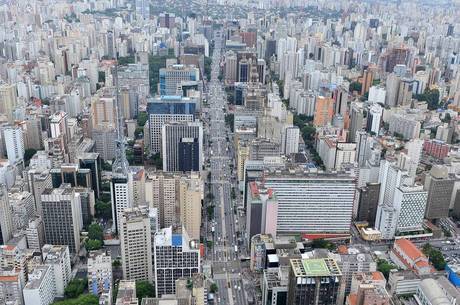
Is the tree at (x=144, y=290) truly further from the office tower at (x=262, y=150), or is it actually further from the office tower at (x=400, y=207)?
the office tower at (x=400, y=207)

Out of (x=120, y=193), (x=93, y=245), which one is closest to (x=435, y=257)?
(x=120, y=193)

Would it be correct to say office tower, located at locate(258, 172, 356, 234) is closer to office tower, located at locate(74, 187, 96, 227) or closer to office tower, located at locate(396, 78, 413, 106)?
office tower, located at locate(74, 187, 96, 227)

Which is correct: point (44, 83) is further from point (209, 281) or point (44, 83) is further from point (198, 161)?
point (209, 281)

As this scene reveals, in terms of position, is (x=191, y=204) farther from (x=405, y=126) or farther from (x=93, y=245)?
(x=405, y=126)

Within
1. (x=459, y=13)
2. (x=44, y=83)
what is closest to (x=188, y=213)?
(x=44, y=83)

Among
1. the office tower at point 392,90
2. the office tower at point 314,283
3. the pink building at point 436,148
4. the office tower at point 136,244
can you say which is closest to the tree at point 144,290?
the office tower at point 136,244
